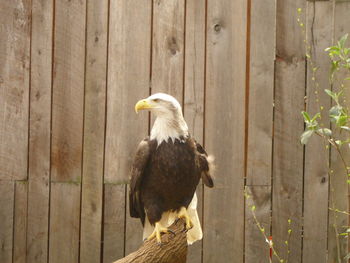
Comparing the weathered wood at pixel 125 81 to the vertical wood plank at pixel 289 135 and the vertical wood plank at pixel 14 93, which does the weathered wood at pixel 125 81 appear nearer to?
the vertical wood plank at pixel 14 93

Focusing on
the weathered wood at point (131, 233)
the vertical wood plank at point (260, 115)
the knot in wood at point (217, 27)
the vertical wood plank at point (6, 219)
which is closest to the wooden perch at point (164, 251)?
the weathered wood at point (131, 233)

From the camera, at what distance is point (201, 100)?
4051mm

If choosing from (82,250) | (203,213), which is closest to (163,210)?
(203,213)

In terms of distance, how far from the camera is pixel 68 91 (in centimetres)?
410

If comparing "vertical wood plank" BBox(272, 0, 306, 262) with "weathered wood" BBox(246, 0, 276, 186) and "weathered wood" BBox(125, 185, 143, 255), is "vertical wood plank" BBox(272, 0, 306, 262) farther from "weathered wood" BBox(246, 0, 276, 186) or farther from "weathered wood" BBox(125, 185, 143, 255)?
"weathered wood" BBox(125, 185, 143, 255)

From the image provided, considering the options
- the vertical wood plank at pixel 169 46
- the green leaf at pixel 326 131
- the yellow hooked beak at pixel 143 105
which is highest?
the vertical wood plank at pixel 169 46

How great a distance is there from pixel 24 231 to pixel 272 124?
1.79 m

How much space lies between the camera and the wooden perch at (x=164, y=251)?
121 inches

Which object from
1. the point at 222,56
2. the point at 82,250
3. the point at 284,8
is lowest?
the point at 82,250

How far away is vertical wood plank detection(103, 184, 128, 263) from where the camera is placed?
4.04 meters

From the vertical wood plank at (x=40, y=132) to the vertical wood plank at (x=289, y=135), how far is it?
1502mm

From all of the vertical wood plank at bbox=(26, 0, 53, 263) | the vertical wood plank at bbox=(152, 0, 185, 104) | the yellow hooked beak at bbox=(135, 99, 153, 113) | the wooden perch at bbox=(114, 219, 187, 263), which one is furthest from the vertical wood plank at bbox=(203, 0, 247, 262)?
the vertical wood plank at bbox=(26, 0, 53, 263)

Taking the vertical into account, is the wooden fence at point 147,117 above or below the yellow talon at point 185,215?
above

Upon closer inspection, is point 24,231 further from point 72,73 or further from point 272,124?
point 272,124
